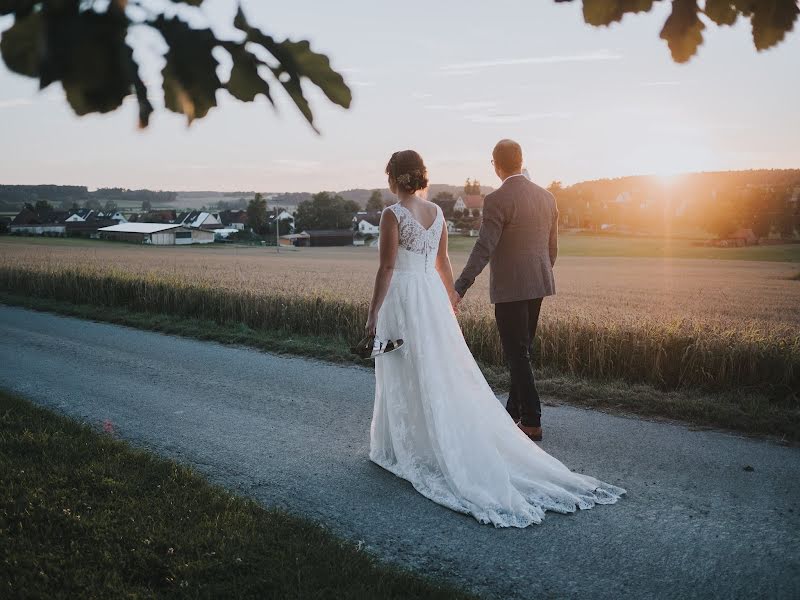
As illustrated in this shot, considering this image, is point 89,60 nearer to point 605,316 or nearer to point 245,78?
point 245,78

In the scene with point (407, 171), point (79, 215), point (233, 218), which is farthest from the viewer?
point (233, 218)

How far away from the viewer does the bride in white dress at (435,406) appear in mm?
4758

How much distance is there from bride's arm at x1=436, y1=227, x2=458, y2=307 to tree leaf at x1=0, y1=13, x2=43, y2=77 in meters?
4.74

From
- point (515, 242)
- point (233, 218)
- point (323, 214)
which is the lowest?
point (515, 242)

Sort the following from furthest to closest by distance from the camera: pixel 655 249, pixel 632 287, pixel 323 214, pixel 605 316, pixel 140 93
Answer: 1. pixel 323 214
2. pixel 655 249
3. pixel 632 287
4. pixel 605 316
5. pixel 140 93

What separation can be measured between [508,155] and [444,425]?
2560 mm

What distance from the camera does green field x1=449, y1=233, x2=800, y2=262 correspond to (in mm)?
39531

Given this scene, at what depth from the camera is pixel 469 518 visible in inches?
177

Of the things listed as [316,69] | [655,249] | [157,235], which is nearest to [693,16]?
[316,69]

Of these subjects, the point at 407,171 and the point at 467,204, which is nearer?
the point at 407,171

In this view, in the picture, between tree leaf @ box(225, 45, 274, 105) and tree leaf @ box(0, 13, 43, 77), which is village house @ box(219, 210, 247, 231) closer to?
tree leaf @ box(225, 45, 274, 105)

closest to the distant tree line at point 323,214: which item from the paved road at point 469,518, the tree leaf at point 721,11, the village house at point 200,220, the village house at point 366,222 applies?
the village house at point 366,222

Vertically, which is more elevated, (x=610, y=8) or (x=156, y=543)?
(x=610, y=8)

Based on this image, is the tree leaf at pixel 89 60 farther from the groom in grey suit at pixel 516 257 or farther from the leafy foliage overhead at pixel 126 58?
the groom in grey suit at pixel 516 257
